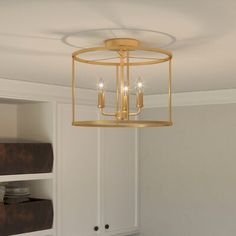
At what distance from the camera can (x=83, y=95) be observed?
389 centimetres

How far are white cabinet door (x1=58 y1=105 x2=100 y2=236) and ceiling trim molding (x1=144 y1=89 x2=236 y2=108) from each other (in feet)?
2.00

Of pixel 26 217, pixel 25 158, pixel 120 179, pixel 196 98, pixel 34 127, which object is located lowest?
pixel 26 217

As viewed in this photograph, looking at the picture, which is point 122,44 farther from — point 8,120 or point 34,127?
point 8,120

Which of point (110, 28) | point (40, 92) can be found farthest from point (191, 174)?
point (110, 28)

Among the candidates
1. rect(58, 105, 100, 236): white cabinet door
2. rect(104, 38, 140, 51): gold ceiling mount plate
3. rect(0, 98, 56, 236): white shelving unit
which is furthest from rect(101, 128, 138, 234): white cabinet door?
rect(104, 38, 140, 51): gold ceiling mount plate

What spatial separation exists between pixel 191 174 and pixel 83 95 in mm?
1095

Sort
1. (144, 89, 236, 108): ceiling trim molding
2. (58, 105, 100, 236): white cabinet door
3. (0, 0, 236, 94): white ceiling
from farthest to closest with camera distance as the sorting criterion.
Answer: (144, 89, 236, 108): ceiling trim molding, (58, 105, 100, 236): white cabinet door, (0, 0, 236, 94): white ceiling

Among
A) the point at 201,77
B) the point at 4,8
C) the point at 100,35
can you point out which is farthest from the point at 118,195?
the point at 4,8

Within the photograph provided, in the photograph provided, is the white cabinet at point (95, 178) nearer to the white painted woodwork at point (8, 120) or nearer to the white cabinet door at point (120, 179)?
the white cabinet door at point (120, 179)

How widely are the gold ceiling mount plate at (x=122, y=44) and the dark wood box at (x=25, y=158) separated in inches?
58.6

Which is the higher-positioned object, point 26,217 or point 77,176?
point 77,176

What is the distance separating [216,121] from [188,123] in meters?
0.26

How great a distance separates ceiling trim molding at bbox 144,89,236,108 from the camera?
384 centimetres

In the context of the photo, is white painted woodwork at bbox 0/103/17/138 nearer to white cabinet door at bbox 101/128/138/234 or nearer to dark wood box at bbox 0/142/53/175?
dark wood box at bbox 0/142/53/175
